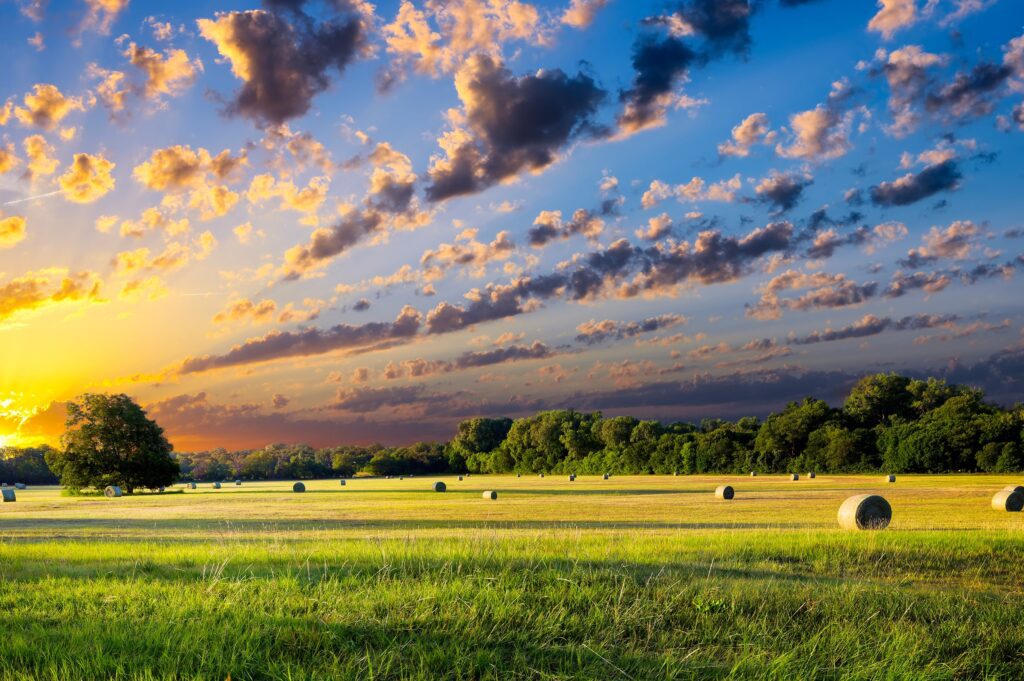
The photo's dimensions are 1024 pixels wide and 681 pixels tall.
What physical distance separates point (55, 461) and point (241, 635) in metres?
69.5

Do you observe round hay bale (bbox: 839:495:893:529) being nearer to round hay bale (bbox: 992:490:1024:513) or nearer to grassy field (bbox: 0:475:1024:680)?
grassy field (bbox: 0:475:1024:680)

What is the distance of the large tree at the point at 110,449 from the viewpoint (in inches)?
2657

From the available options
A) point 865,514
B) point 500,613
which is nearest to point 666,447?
point 865,514

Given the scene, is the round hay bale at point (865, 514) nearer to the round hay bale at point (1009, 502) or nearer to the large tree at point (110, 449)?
the round hay bale at point (1009, 502)

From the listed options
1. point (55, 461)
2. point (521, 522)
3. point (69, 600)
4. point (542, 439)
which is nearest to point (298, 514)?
point (521, 522)

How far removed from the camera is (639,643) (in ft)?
32.2

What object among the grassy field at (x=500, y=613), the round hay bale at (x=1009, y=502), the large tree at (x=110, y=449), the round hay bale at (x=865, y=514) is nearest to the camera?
the grassy field at (x=500, y=613)

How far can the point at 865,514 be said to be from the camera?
2436cm

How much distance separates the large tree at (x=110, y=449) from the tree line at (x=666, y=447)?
0.40ft

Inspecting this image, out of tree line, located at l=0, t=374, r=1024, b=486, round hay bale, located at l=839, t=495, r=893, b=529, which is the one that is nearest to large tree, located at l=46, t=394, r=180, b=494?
tree line, located at l=0, t=374, r=1024, b=486

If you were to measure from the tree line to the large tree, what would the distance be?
12cm

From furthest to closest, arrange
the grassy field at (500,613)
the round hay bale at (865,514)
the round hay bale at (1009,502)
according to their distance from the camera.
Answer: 1. the round hay bale at (1009,502)
2. the round hay bale at (865,514)
3. the grassy field at (500,613)

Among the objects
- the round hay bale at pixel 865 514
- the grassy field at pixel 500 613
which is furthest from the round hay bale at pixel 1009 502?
the grassy field at pixel 500 613

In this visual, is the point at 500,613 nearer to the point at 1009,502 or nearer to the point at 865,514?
the point at 865,514
